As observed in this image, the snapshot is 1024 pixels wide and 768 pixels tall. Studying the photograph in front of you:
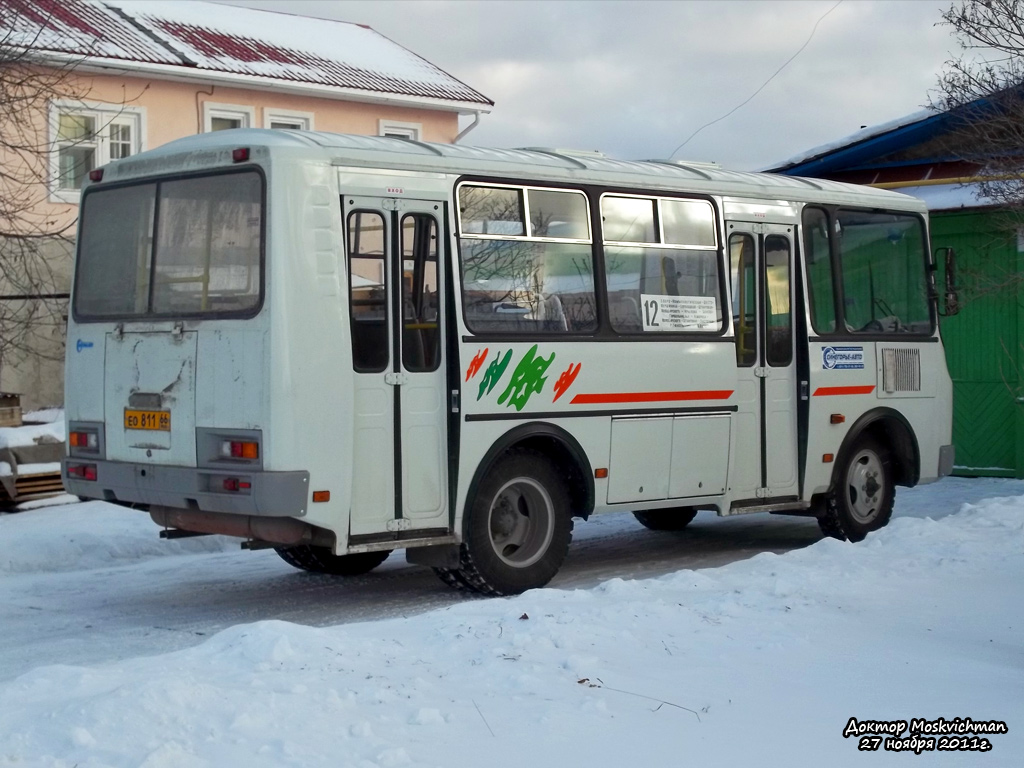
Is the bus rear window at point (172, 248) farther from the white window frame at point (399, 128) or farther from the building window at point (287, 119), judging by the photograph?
the white window frame at point (399, 128)

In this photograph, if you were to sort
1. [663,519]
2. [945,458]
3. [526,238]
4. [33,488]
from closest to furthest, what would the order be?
[526,238], [945,458], [663,519], [33,488]

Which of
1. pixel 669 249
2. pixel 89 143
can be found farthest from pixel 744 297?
pixel 89 143

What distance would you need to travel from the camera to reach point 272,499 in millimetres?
8367

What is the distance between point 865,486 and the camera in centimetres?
1268

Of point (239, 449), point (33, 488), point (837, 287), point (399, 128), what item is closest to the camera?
point (239, 449)

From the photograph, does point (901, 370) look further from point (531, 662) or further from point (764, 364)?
point (531, 662)

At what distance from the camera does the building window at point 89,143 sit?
74.8 feet

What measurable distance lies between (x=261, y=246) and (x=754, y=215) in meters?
4.68

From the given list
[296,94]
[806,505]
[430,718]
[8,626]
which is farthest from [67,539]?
[296,94]

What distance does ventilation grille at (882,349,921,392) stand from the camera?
41.7ft

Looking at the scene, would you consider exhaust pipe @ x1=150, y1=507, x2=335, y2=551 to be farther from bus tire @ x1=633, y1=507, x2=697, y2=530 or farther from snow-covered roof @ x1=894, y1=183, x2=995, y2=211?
snow-covered roof @ x1=894, y1=183, x2=995, y2=211

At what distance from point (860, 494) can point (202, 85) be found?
54.1 ft

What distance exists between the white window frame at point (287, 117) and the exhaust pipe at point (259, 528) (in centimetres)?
1823

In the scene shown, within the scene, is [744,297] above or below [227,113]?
below
